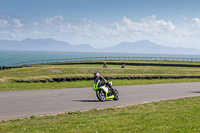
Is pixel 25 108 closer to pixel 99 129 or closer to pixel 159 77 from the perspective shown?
pixel 99 129

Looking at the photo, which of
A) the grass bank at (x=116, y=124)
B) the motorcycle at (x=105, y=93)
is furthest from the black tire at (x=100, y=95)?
the grass bank at (x=116, y=124)

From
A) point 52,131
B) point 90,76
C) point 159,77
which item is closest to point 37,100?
point 52,131

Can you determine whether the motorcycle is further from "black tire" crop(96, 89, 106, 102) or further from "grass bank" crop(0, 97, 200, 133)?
"grass bank" crop(0, 97, 200, 133)

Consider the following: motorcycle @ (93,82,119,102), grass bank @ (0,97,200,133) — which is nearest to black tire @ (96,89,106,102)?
motorcycle @ (93,82,119,102)

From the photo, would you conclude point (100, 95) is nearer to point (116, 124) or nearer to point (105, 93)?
point (105, 93)

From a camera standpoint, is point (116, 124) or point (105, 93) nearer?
point (116, 124)

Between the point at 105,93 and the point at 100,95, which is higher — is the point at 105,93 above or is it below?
above

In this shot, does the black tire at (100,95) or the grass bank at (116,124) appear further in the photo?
the black tire at (100,95)

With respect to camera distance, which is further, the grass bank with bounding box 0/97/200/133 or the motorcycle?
the motorcycle

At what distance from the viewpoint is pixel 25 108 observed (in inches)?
484

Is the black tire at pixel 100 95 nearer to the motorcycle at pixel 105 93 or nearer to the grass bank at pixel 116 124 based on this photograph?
the motorcycle at pixel 105 93

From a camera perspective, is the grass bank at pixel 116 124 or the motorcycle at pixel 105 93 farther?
the motorcycle at pixel 105 93

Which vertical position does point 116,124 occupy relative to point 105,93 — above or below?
below

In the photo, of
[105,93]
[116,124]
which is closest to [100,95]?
[105,93]
